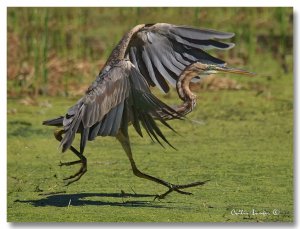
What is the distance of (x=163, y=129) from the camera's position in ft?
21.4

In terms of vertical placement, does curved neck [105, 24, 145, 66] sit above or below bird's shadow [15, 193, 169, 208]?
above

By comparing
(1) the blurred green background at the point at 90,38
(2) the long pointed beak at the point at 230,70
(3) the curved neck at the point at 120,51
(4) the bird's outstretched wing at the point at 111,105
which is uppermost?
(1) the blurred green background at the point at 90,38

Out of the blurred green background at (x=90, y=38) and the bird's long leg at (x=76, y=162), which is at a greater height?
the blurred green background at (x=90, y=38)

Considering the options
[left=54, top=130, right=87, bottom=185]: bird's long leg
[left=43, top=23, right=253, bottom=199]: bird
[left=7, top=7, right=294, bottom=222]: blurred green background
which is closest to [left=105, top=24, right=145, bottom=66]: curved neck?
[left=43, top=23, right=253, bottom=199]: bird

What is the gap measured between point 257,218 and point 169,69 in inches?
42.2

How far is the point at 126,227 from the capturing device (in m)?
4.82

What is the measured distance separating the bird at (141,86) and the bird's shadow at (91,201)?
94 mm

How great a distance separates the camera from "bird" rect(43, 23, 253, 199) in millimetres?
4582

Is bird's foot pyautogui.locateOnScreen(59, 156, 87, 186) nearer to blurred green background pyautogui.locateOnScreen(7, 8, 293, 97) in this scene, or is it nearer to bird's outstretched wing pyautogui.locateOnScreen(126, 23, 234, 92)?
bird's outstretched wing pyautogui.locateOnScreen(126, 23, 234, 92)

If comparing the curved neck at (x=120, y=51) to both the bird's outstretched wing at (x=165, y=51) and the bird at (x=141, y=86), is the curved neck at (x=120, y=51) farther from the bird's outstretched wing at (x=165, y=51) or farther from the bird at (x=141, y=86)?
the bird's outstretched wing at (x=165, y=51)

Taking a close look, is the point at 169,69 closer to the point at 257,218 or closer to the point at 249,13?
the point at 257,218

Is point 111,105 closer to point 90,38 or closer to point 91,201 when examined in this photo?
point 91,201

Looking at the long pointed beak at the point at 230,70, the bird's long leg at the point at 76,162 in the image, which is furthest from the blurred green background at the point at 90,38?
the bird's long leg at the point at 76,162

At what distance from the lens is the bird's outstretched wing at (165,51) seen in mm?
5363
